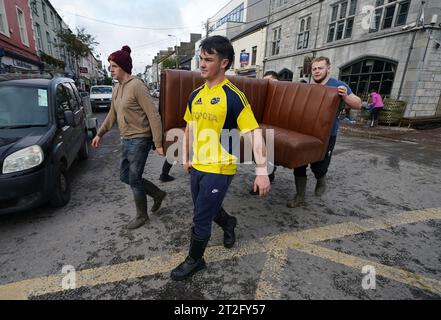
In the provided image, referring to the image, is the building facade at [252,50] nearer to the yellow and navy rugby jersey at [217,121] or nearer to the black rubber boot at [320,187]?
the black rubber boot at [320,187]

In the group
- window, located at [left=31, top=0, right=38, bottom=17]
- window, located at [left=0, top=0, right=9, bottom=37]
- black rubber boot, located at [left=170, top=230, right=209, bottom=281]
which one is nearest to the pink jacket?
black rubber boot, located at [left=170, top=230, right=209, bottom=281]

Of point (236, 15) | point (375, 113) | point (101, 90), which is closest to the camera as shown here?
point (375, 113)

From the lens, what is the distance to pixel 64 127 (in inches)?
149

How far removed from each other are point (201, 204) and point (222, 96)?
87 cm

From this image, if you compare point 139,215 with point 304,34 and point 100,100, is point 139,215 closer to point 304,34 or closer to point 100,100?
point 100,100

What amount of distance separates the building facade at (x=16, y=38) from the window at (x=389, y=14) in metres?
18.0

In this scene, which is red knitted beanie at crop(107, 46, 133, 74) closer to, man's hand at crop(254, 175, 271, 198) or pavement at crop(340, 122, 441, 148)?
man's hand at crop(254, 175, 271, 198)

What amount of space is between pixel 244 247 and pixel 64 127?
125 inches

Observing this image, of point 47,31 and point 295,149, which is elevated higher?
point 47,31

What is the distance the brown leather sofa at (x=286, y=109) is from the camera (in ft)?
10.0

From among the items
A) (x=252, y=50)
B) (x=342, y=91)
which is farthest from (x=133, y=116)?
(x=252, y=50)

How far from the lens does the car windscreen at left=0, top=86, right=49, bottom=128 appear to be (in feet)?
11.0

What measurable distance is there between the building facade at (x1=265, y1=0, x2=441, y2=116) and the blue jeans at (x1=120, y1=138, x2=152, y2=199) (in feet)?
43.4

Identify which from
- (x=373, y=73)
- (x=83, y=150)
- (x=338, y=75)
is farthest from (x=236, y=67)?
(x=83, y=150)
